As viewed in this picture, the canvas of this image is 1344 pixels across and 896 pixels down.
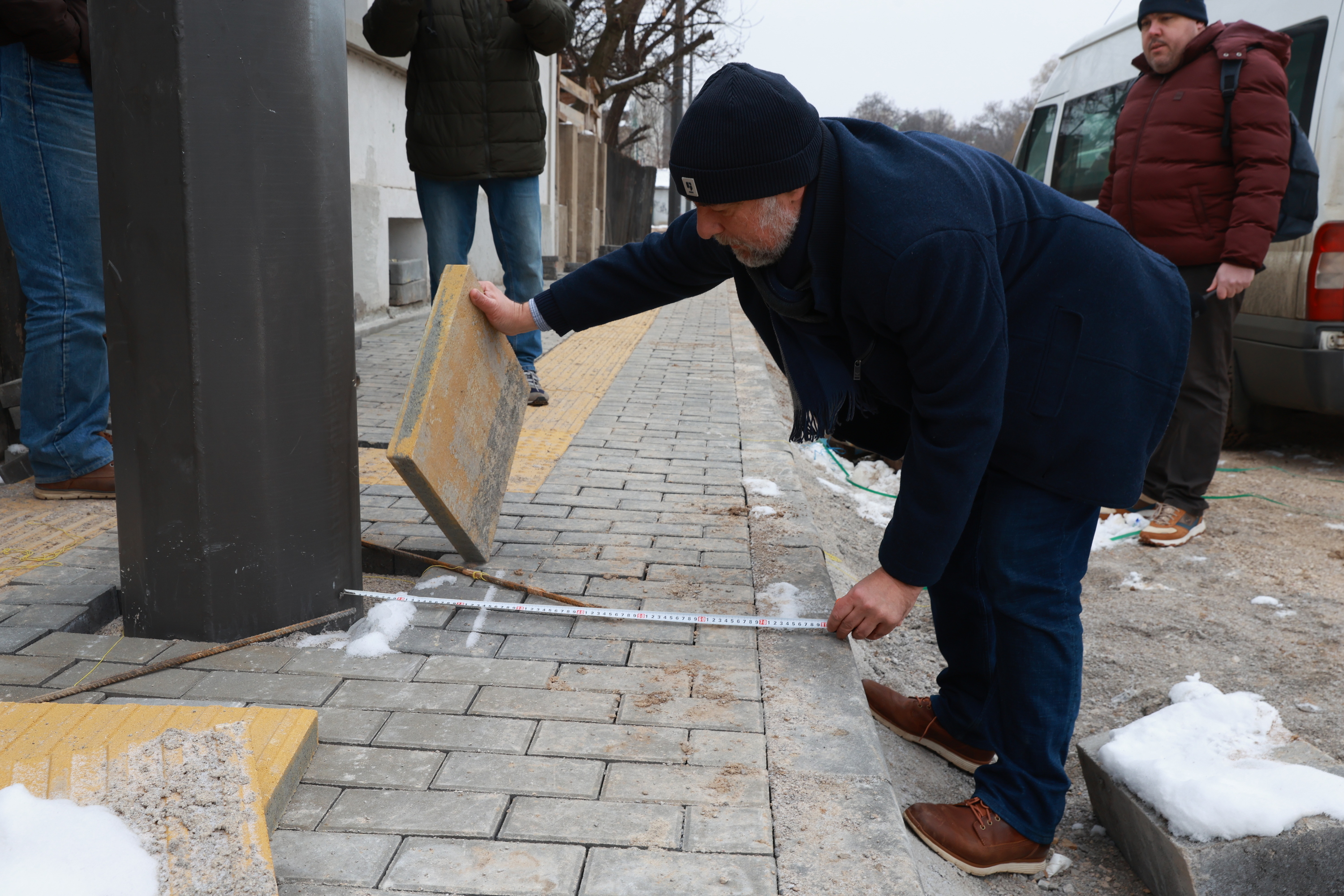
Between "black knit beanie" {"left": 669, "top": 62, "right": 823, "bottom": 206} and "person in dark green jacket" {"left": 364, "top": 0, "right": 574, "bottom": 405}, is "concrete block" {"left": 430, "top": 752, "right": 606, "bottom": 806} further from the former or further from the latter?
"person in dark green jacket" {"left": 364, "top": 0, "right": 574, "bottom": 405}

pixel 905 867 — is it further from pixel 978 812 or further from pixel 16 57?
pixel 16 57

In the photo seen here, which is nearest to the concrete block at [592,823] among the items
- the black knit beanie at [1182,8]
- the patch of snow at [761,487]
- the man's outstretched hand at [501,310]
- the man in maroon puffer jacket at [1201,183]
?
the man's outstretched hand at [501,310]

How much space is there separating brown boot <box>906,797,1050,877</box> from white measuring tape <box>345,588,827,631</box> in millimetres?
622

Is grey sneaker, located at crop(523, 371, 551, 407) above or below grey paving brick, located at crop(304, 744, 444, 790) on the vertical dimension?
above

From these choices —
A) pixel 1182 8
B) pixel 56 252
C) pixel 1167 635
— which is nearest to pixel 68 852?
pixel 56 252

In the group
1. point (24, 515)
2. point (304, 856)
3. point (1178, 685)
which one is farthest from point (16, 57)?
point (1178, 685)

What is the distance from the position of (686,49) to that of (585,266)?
24509 millimetres

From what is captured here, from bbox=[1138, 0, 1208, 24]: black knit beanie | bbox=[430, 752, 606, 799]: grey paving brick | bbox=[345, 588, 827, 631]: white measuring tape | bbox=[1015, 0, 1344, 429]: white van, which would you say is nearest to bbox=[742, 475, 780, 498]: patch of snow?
bbox=[345, 588, 827, 631]: white measuring tape

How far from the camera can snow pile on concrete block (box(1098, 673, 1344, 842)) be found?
2.15m

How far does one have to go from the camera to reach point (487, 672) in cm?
253

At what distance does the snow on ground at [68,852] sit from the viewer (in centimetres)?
162

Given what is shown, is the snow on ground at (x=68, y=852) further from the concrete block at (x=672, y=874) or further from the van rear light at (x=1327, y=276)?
the van rear light at (x=1327, y=276)

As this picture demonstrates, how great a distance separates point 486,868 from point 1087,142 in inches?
287

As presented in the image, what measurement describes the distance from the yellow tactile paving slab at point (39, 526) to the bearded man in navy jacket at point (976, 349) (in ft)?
6.98
